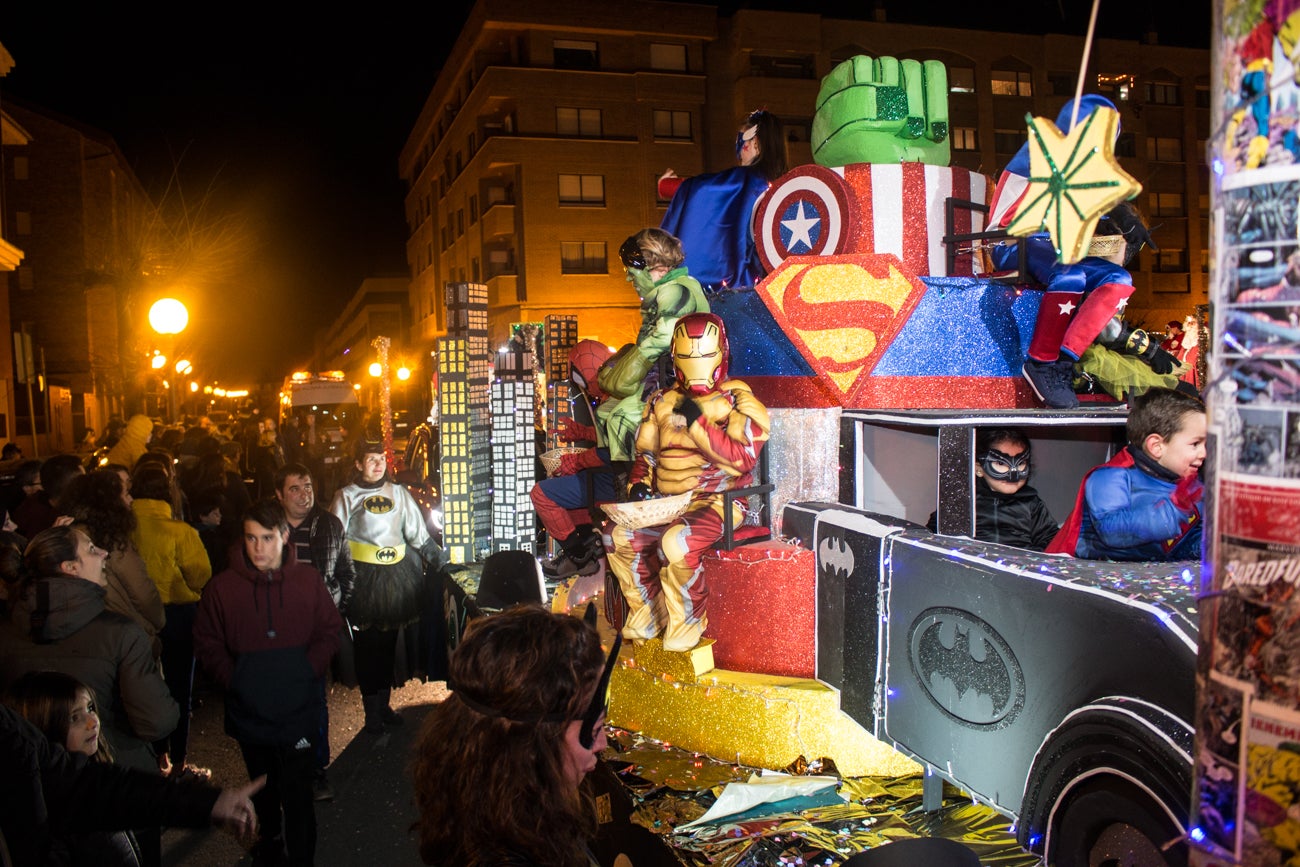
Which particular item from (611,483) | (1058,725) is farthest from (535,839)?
(611,483)

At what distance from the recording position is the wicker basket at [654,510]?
165 inches

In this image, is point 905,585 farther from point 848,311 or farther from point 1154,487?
point 848,311

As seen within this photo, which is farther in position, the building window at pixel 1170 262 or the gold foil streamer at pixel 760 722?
the building window at pixel 1170 262

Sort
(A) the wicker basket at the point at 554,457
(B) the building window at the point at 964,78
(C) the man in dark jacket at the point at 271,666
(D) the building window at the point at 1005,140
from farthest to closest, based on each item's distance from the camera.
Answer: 1. (D) the building window at the point at 1005,140
2. (B) the building window at the point at 964,78
3. (A) the wicker basket at the point at 554,457
4. (C) the man in dark jacket at the point at 271,666

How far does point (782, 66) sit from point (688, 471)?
35366mm

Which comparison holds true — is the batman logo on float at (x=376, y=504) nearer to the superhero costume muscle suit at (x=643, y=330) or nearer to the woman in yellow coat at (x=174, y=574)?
the woman in yellow coat at (x=174, y=574)

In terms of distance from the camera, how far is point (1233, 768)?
1209mm

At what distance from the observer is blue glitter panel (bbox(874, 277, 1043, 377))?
421cm

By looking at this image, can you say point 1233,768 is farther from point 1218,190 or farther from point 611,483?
point 611,483

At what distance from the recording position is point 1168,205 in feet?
125

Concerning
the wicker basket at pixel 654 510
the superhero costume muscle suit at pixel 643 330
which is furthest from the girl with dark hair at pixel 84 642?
the superhero costume muscle suit at pixel 643 330

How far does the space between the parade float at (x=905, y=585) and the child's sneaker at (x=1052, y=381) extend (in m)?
0.14

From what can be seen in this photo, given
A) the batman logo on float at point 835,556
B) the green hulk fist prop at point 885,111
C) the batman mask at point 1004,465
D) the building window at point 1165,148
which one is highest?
the building window at point 1165,148

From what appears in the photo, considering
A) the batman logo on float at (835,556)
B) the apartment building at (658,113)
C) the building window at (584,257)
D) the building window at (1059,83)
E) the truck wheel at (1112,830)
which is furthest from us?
the building window at (1059,83)
